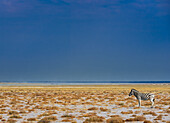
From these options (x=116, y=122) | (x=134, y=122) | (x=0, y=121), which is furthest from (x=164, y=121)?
(x=0, y=121)

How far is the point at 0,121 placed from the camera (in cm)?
1627

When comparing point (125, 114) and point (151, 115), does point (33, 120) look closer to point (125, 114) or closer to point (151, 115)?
point (125, 114)

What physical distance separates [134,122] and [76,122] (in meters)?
3.82

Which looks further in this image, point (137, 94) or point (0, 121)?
point (137, 94)

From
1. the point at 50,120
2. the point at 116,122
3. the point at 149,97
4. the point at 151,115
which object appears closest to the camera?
the point at 116,122

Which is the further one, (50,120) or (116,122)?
(50,120)

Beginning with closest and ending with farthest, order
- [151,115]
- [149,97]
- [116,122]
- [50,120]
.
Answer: [116,122] → [50,120] → [151,115] → [149,97]

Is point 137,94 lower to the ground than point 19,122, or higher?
higher

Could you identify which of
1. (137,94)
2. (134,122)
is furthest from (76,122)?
(137,94)

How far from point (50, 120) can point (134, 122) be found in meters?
5.66

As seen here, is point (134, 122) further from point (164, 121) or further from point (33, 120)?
point (33, 120)

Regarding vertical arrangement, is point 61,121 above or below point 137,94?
below

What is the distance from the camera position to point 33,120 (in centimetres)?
1652

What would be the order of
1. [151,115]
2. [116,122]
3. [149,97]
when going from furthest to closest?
[149,97] < [151,115] < [116,122]
